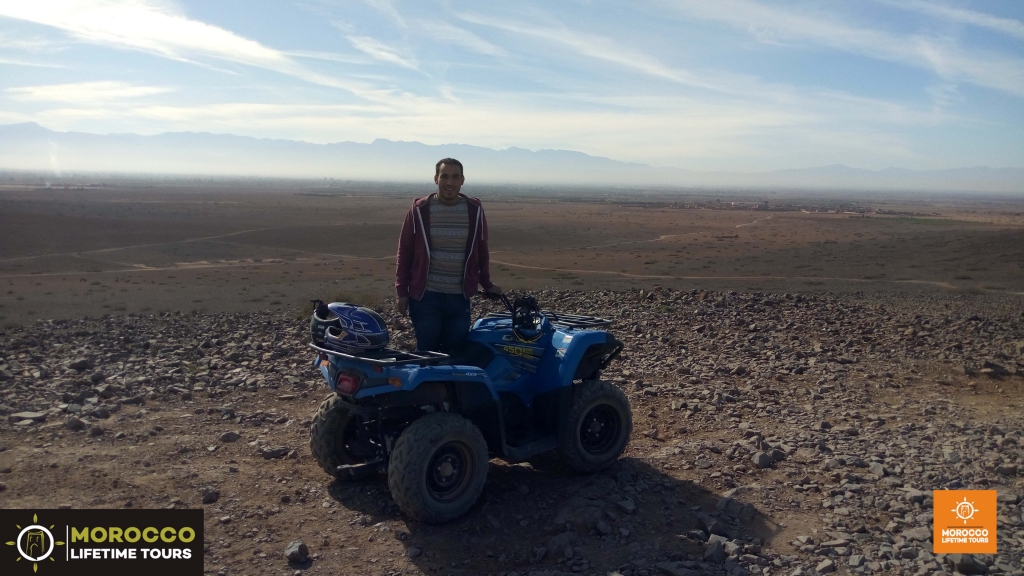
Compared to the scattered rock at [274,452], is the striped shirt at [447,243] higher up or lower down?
higher up

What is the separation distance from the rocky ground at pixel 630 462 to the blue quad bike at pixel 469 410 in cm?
29

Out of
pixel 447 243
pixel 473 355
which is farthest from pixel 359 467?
pixel 447 243

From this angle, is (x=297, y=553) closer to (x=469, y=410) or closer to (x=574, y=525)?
(x=469, y=410)

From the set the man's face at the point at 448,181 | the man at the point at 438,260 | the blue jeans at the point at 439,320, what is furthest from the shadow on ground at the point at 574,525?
the man's face at the point at 448,181

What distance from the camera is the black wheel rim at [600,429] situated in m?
5.93

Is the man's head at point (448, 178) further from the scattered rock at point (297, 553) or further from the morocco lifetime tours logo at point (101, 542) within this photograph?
the morocco lifetime tours logo at point (101, 542)

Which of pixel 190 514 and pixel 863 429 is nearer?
pixel 190 514

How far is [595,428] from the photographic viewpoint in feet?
19.6

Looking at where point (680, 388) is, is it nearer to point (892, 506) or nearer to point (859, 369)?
point (859, 369)

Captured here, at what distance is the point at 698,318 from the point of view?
12.4m

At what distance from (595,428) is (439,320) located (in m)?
→ 1.59

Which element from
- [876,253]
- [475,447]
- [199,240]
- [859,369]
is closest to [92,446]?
[475,447]

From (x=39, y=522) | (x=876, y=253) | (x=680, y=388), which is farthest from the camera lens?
(x=876, y=253)

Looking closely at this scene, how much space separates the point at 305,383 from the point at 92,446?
8.59 ft
